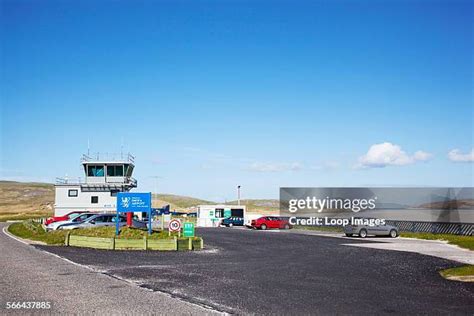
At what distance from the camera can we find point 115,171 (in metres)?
60.9

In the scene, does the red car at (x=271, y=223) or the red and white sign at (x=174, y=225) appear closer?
the red and white sign at (x=174, y=225)

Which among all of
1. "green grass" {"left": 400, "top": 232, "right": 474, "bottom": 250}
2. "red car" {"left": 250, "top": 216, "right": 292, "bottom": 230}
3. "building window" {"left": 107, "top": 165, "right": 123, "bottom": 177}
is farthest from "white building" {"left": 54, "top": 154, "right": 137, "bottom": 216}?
"green grass" {"left": 400, "top": 232, "right": 474, "bottom": 250}

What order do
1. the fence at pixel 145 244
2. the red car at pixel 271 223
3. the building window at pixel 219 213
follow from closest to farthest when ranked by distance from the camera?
1. the fence at pixel 145 244
2. the red car at pixel 271 223
3. the building window at pixel 219 213

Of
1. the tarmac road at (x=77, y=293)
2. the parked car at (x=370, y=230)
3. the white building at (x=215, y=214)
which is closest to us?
the tarmac road at (x=77, y=293)

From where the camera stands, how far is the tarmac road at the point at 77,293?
1057 centimetres

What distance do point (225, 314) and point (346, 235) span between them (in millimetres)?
31921

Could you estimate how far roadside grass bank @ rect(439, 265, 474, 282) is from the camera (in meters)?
15.8

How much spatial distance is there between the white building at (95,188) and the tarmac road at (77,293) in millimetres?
42365

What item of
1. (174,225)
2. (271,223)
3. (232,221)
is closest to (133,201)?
(174,225)

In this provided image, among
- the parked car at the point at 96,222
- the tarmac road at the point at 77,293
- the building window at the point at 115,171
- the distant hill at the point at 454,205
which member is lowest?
the tarmac road at the point at 77,293

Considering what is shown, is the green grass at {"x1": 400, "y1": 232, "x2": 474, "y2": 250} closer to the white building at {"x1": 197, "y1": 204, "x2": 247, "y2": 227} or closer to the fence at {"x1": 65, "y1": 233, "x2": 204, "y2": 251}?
the fence at {"x1": 65, "y1": 233, "x2": 204, "y2": 251}

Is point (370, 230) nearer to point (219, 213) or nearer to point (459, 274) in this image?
point (459, 274)

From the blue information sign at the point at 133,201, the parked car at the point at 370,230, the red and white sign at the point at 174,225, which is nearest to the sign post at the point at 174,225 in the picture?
the red and white sign at the point at 174,225

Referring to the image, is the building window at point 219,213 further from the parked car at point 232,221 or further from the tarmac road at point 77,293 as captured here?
the tarmac road at point 77,293
